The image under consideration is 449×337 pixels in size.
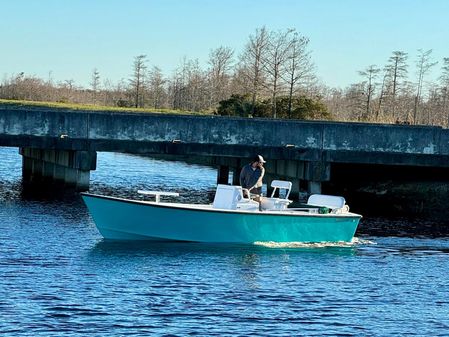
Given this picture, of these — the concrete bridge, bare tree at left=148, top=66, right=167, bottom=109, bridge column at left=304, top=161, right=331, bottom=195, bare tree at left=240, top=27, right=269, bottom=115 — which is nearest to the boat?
the concrete bridge

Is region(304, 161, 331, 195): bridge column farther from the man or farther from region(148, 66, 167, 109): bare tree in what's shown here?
region(148, 66, 167, 109): bare tree

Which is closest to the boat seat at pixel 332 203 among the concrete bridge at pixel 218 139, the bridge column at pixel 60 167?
the concrete bridge at pixel 218 139

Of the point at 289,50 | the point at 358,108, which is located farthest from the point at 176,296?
the point at 358,108

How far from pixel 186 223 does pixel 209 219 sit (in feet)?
2.06

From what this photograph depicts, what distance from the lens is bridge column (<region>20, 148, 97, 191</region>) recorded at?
42344mm

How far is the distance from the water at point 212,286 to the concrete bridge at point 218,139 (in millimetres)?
7529

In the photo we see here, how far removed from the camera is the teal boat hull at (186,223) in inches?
1109

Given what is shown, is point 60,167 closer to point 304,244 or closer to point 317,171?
point 317,171

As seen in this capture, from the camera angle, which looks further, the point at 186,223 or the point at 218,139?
the point at 218,139

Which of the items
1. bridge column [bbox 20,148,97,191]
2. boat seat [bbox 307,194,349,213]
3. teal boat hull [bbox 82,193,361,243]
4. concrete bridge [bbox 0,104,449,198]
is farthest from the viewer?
bridge column [bbox 20,148,97,191]

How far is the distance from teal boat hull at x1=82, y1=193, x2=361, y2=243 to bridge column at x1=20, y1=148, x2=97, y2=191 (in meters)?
13.6

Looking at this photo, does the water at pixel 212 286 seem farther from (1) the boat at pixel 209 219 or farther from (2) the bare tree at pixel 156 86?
(2) the bare tree at pixel 156 86

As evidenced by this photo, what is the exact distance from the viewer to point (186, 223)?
93.6 ft

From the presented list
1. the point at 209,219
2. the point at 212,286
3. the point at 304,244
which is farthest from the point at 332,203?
the point at 212,286
